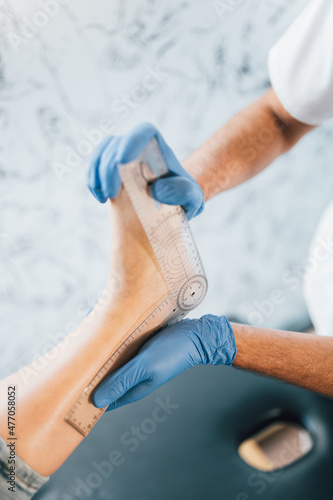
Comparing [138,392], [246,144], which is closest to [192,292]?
[138,392]

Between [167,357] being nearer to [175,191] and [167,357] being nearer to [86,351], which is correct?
[86,351]

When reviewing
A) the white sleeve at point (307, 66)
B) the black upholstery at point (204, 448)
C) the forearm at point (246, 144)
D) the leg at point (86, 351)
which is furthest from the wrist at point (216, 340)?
the white sleeve at point (307, 66)

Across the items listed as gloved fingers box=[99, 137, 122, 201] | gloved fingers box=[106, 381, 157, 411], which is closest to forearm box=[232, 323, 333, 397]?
gloved fingers box=[106, 381, 157, 411]

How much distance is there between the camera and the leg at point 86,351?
864 mm

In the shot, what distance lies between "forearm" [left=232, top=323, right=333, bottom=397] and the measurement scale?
0.18 metres

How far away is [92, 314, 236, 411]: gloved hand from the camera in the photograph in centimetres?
91

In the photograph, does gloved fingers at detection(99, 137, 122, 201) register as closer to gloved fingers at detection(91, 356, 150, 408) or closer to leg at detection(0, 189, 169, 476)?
leg at detection(0, 189, 169, 476)

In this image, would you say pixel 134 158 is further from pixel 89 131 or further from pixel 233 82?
pixel 233 82

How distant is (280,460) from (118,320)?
617mm

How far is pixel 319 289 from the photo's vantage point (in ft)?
4.41

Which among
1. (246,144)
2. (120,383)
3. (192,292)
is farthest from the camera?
(246,144)

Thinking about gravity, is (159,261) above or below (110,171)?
below

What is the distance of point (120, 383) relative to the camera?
91 cm

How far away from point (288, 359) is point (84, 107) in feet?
3.43
